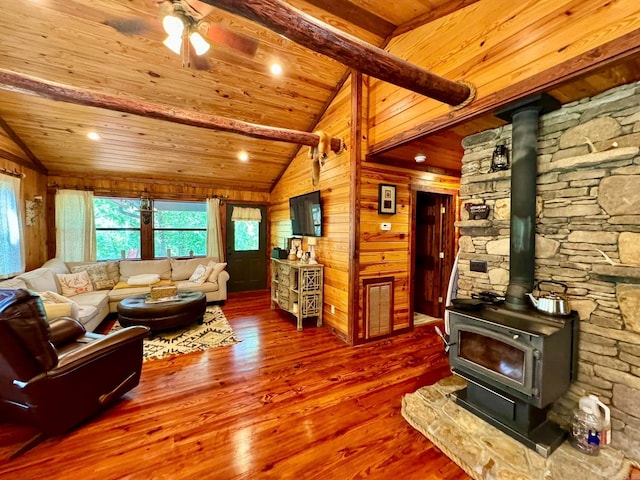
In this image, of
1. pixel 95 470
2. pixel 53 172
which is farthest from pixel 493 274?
pixel 53 172

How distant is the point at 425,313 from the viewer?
4.65 metres

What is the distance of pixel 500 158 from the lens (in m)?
2.30

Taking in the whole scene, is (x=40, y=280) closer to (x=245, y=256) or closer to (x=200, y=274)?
(x=200, y=274)

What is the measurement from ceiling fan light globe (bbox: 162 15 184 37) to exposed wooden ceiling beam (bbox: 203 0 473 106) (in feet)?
Result: 2.52

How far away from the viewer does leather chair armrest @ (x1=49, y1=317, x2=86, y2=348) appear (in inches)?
87.7

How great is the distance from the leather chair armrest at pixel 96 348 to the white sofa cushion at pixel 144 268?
9.89 feet

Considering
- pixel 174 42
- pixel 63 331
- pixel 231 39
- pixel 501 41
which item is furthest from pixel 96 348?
Answer: pixel 501 41

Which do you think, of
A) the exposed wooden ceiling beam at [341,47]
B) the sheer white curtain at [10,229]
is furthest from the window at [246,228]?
the exposed wooden ceiling beam at [341,47]

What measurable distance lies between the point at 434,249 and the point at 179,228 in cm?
527

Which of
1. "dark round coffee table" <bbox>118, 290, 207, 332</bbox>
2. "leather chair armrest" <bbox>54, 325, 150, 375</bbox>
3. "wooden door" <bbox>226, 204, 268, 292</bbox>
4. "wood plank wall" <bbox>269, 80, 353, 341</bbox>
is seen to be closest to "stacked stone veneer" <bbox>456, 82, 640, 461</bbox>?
"wood plank wall" <bbox>269, 80, 353, 341</bbox>

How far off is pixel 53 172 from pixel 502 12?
690 centimetres

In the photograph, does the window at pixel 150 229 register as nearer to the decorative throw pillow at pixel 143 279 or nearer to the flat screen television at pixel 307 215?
the decorative throw pillow at pixel 143 279

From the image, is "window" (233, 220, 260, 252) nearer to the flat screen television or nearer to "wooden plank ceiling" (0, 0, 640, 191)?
"wooden plank ceiling" (0, 0, 640, 191)

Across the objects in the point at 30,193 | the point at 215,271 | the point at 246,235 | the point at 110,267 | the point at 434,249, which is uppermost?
the point at 30,193
